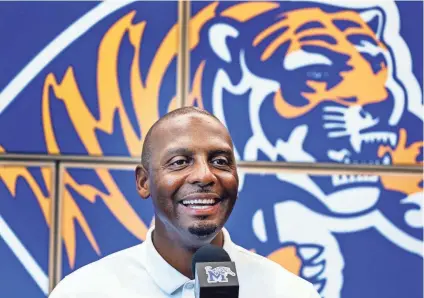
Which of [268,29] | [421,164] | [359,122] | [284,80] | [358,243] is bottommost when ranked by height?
[358,243]

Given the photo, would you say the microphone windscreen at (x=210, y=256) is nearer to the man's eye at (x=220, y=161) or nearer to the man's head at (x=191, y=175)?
the man's head at (x=191, y=175)

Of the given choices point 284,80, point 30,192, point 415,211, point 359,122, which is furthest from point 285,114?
point 30,192

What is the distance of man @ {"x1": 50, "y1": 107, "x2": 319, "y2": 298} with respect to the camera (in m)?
1.43

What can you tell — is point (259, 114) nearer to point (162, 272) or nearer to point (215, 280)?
Answer: point (162, 272)

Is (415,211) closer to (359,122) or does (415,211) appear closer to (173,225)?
(359,122)

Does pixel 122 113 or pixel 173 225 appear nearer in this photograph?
pixel 173 225

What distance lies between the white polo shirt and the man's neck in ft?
0.07

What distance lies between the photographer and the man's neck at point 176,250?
59.7 inches

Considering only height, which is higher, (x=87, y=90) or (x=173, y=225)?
(x=87, y=90)

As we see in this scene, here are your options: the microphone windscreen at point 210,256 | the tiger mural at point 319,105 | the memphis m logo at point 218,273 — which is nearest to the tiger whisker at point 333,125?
the tiger mural at point 319,105

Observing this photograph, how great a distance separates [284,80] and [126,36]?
1.96ft

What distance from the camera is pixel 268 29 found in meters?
2.40

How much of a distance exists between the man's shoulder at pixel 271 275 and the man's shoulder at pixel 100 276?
256mm

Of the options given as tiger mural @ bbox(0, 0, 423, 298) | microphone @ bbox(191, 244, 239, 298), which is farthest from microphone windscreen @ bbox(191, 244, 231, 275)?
tiger mural @ bbox(0, 0, 423, 298)
